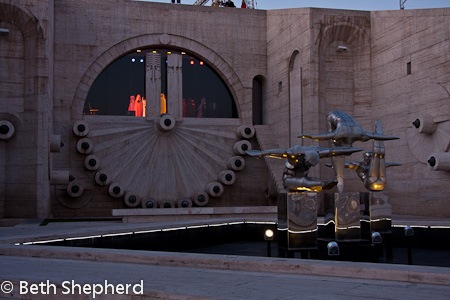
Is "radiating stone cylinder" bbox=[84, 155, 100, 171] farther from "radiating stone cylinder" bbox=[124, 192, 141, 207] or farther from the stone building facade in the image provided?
"radiating stone cylinder" bbox=[124, 192, 141, 207]

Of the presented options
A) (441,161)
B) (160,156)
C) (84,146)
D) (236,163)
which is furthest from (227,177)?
(441,161)

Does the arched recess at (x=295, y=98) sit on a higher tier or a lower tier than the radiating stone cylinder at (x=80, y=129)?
higher

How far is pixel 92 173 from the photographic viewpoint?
19109mm

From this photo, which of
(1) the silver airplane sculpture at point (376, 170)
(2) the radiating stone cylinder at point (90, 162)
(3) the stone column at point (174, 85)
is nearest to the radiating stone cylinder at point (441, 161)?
(1) the silver airplane sculpture at point (376, 170)

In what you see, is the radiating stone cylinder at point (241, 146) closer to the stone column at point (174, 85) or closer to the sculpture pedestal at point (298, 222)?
the stone column at point (174, 85)

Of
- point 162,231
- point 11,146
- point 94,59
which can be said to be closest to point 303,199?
point 162,231

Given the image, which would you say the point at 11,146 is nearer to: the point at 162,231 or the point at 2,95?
the point at 2,95

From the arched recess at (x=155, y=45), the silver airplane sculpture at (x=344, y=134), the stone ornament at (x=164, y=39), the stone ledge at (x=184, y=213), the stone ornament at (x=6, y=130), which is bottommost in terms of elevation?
the stone ledge at (x=184, y=213)

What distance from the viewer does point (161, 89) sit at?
2145 centimetres

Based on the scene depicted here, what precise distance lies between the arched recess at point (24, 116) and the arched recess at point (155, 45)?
3.68 metres

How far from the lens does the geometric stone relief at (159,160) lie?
19109 mm

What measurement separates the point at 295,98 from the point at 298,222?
11.5 metres

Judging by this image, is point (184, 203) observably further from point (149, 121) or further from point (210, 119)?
point (210, 119)

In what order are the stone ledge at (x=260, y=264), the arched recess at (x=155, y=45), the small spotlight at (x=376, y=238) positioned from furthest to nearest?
the arched recess at (x=155, y=45) < the small spotlight at (x=376, y=238) < the stone ledge at (x=260, y=264)
